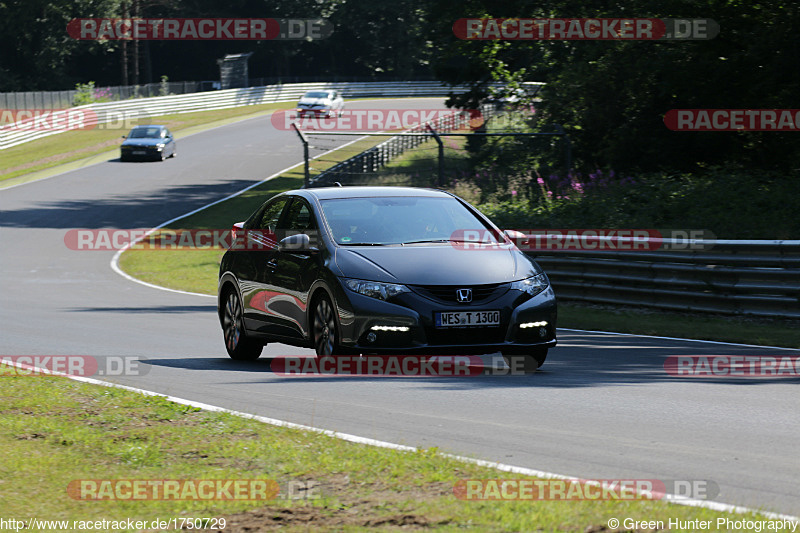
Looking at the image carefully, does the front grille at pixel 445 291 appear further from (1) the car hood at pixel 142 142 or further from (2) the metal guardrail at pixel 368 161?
(1) the car hood at pixel 142 142

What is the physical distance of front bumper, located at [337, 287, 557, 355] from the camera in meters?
9.27

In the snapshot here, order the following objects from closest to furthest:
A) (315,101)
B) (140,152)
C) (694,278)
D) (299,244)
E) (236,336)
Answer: (299,244) → (236,336) → (694,278) → (140,152) → (315,101)

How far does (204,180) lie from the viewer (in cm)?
4559

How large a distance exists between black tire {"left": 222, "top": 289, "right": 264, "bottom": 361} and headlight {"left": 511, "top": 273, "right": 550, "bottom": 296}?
336 cm

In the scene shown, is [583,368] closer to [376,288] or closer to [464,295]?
[464,295]

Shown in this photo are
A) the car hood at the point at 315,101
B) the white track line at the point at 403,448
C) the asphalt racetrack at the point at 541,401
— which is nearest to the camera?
the white track line at the point at 403,448

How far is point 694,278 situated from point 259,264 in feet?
23.3

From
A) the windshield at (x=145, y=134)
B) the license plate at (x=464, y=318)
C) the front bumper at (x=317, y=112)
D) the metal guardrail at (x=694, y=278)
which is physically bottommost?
the metal guardrail at (x=694, y=278)

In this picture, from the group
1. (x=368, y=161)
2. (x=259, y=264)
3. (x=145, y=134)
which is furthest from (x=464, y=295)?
(x=145, y=134)

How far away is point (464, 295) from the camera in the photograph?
934 cm

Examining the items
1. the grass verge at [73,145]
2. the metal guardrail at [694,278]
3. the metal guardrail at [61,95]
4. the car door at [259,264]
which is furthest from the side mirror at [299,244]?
the metal guardrail at [61,95]

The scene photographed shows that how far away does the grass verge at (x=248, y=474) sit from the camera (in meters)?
5.09

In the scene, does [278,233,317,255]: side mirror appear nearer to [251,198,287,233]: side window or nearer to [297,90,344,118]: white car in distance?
[251,198,287,233]: side window

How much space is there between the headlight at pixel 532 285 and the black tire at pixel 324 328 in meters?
1.56
